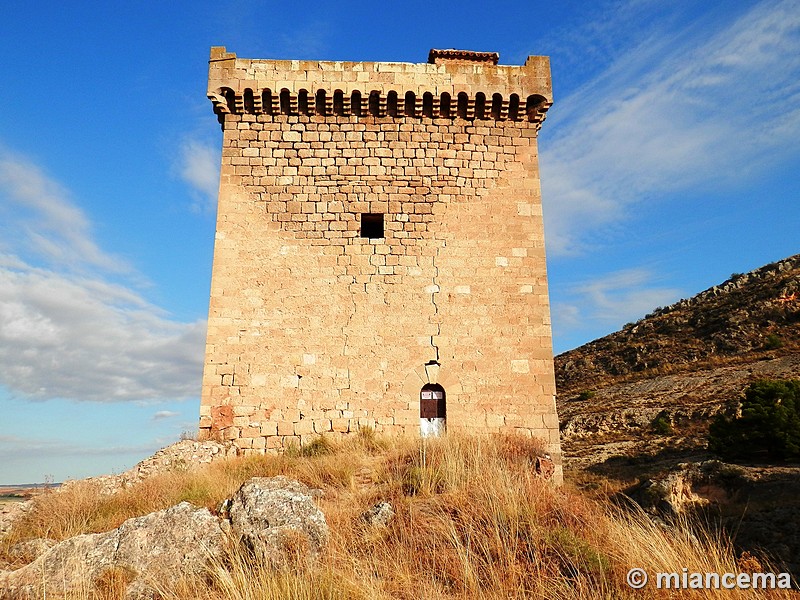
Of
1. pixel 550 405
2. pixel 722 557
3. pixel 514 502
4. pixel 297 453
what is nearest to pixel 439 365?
pixel 550 405

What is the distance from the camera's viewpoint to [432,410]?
9.45m

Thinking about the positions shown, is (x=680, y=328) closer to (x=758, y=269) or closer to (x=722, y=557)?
(x=758, y=269)

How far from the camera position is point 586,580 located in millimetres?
4004

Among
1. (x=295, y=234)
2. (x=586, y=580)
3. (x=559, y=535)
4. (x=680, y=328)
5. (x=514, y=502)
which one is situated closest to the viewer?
(x=586, y=580)

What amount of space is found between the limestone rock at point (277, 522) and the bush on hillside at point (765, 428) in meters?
11.7

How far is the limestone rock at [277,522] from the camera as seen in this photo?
15.5ft

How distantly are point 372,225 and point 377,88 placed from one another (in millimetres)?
2716

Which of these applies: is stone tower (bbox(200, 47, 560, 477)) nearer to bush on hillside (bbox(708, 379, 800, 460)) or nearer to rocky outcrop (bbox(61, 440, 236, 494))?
rocky outcrop (bbox(61, 440, 236, 494))

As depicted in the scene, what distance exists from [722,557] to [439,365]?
5581mm

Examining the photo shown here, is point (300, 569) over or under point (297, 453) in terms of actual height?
under

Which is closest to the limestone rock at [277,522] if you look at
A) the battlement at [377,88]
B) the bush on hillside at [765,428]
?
the battlement at [377,88]

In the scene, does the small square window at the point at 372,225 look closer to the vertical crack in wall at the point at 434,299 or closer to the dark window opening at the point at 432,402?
the vertical crack in wall at the point at 434,299

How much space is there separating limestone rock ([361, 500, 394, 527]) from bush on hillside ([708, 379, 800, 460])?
10851mm

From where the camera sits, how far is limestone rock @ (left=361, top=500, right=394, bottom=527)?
5.38 meters
